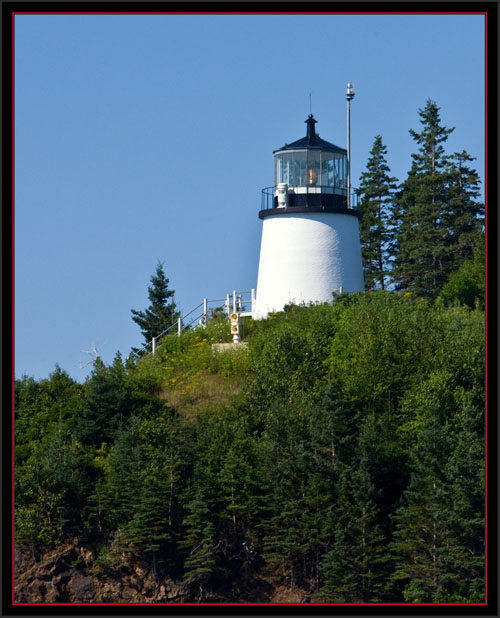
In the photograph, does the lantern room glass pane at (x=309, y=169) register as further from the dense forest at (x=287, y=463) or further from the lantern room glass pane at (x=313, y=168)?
the dense forest at (x=287, y=463)

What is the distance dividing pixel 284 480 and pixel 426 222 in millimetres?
20322

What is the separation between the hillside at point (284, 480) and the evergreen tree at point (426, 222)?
1187 cm

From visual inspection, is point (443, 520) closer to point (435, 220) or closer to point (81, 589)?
point (81, 589)

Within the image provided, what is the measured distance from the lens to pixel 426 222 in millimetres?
51156

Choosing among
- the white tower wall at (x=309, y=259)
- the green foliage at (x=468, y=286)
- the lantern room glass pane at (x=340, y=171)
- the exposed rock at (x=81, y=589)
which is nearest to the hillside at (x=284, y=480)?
the exposed rock at (x=81, y=589)

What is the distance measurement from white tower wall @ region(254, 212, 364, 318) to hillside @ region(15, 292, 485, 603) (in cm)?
466

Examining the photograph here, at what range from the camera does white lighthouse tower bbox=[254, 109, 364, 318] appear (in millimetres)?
43188

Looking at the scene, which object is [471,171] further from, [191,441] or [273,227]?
[191,441]

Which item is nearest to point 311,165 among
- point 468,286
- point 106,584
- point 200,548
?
point 468,286

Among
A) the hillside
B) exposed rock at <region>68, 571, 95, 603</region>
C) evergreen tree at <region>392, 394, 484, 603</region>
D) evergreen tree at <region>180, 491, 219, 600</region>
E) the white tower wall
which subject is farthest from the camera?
the white tower wall

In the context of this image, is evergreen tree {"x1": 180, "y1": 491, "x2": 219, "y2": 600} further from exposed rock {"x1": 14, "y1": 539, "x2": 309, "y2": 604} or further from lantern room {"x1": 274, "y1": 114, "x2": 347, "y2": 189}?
lantern room {"x1": 274, "y1": 114, "x2": 347, "y2": 189}

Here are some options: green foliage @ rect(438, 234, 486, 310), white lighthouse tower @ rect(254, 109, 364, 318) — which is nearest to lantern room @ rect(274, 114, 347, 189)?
white lighthouse tower @ rect(254, 109, 364, 318)

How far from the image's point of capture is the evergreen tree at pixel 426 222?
1983 inches

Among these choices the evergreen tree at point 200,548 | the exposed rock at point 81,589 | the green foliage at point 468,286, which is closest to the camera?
the evergreen tree at point 200,548
